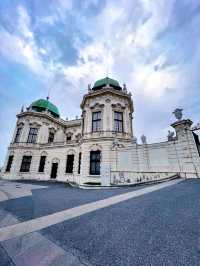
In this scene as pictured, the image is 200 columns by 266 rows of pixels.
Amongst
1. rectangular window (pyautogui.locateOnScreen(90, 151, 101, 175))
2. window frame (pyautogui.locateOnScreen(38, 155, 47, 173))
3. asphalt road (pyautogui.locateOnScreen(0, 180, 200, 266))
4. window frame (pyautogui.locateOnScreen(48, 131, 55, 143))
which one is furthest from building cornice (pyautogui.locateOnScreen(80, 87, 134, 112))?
asphalt road (pyautogui.locateOnScreen(0, 180, 200, 266))

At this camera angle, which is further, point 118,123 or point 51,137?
point 51,137

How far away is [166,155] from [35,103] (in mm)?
26427

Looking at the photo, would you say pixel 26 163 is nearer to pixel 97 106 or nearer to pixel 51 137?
pixel 51 137

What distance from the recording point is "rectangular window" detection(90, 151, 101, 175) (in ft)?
50.8

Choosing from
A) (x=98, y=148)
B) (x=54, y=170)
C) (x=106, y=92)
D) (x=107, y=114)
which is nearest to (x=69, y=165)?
(x=54, y=170)

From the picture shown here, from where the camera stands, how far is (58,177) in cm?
2100

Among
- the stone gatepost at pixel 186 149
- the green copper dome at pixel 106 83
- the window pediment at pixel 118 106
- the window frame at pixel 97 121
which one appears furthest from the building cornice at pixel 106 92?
the stone gatepost at pixel 186 149

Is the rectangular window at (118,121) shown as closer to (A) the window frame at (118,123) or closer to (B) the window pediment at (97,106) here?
(A) the window frame at (118,123)

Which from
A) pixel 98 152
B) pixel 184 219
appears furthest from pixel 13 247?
pixel 98 152

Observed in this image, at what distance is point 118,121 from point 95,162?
20.3ft

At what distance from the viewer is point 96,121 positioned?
17.8 meters

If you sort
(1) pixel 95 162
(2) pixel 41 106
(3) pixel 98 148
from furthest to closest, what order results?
(2) pixel 41 106
(3) pixel 98 148
(1) pixel 95 162

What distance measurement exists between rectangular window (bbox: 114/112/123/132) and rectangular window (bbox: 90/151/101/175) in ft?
13.2

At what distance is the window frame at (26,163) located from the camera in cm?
2311
